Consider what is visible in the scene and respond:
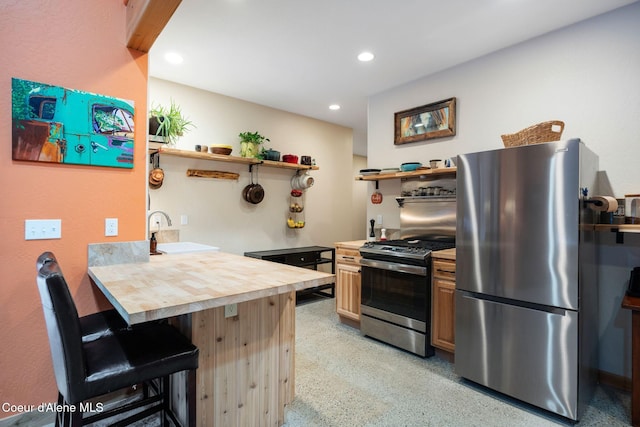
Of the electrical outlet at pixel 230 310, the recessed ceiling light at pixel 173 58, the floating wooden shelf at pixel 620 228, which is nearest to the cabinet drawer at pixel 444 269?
the floating wooden shelf at pixel 620 228

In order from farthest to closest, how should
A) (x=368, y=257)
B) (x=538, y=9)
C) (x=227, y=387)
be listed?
(x=368, y=257)
(x=538, y=9)
(x=227, y=387)

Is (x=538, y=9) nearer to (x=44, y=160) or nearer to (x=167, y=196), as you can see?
(x=44, y=160)

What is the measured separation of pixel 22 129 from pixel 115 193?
58 cm

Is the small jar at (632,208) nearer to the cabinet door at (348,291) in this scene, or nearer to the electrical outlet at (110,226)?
the cabinet door at (348,291)

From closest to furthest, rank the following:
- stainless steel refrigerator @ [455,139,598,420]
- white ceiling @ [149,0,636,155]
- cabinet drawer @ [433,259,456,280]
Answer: stainless steel refrigerator @ [455,139,598,420]
white ceiling @ [149,0,636,155]
cabinet drawer @ [433,259,456,280]

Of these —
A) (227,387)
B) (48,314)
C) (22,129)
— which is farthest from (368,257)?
(22,129)

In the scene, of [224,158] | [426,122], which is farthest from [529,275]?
[224,158]

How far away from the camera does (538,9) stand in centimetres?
244

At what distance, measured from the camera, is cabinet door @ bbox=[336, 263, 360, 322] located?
11.7 feet

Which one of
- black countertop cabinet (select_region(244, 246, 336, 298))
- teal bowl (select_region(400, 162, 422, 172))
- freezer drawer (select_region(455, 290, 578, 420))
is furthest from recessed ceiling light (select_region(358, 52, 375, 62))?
black countertop cabinet (select_region(244, 246, 336, 298))

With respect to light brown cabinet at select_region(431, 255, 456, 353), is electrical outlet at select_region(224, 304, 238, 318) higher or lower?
higher

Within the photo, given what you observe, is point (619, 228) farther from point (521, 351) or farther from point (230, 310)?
point (230, 310)

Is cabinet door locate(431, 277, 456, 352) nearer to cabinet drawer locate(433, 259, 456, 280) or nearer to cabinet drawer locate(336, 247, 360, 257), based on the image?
→ cabinet drawer locate(433, 259, 456, 280)

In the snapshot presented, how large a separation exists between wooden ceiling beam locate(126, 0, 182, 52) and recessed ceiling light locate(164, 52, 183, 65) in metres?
1.03
